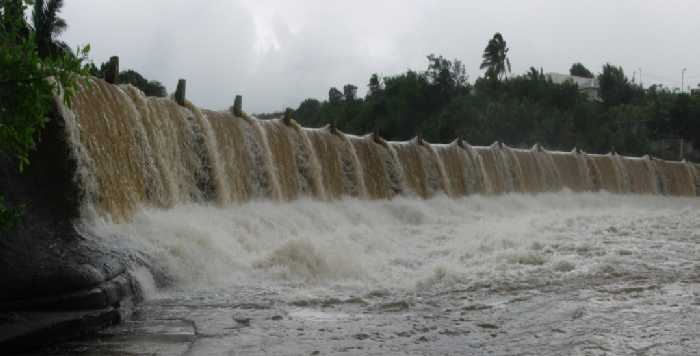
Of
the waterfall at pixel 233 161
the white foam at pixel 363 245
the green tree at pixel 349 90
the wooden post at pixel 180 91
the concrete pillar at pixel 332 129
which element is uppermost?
the green tree at pixel 349 90

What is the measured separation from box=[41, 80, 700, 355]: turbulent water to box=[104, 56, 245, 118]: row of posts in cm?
22

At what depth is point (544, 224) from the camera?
51.6 feet

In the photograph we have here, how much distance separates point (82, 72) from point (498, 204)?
70.6 feet

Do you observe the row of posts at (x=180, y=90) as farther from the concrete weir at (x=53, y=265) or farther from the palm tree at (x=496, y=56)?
the palm tree at (x=496, y=56)

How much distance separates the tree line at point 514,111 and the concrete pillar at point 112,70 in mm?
36957

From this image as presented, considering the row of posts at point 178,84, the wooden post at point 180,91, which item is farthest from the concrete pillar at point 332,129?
the wooden post at point 180,91

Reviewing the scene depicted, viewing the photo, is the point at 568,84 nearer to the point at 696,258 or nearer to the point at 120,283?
the point at 696,258

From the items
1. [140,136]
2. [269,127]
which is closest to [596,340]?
[140,136]

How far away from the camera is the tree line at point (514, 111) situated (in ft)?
180

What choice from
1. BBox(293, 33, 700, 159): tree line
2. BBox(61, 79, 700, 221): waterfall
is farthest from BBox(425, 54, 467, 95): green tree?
BBox(61, 79, 700, 221): waterfall

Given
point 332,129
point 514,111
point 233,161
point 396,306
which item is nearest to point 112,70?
point 233,161

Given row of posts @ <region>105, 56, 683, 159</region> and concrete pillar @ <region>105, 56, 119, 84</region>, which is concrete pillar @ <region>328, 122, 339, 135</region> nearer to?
row of posts @ <region>105, 56, 683, 159</region>

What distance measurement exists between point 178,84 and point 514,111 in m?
43.2

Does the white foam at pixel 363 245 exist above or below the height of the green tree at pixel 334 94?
below
